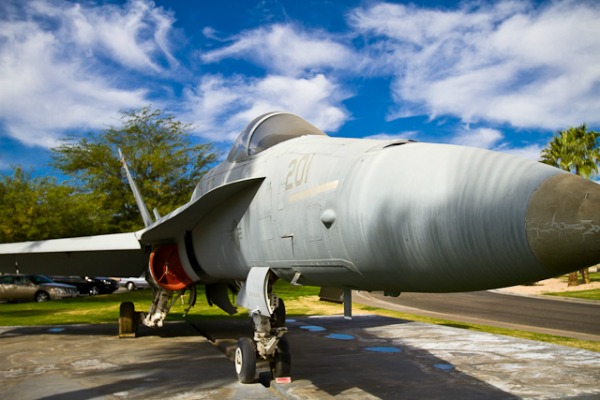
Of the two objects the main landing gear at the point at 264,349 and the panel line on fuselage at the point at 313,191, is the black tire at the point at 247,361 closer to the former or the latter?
the main landing gear at the point at 264,349

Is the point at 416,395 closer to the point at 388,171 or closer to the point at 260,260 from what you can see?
the point at 260,260

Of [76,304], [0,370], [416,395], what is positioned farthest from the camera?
[76,304]

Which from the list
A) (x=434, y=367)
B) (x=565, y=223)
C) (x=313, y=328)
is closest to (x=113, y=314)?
(x=313, y=328)

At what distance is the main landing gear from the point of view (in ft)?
20.3

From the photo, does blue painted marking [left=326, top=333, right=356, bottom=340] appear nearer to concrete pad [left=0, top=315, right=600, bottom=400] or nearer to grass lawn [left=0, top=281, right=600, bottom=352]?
concrete pad [left=0, top=315, right=600, bottom=400]

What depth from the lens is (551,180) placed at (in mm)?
2770

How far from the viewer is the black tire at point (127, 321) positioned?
440 inches

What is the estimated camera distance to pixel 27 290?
23672 mm

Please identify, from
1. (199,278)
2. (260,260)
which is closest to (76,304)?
(199,278)

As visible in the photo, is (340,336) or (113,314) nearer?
(340,336)

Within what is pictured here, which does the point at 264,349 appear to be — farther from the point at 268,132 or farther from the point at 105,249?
the point at 105,249

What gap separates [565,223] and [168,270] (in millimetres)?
6965

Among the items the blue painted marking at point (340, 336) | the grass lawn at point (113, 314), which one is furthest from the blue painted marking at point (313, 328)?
the grass lawn at point (113, 314)

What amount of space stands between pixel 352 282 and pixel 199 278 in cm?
428
